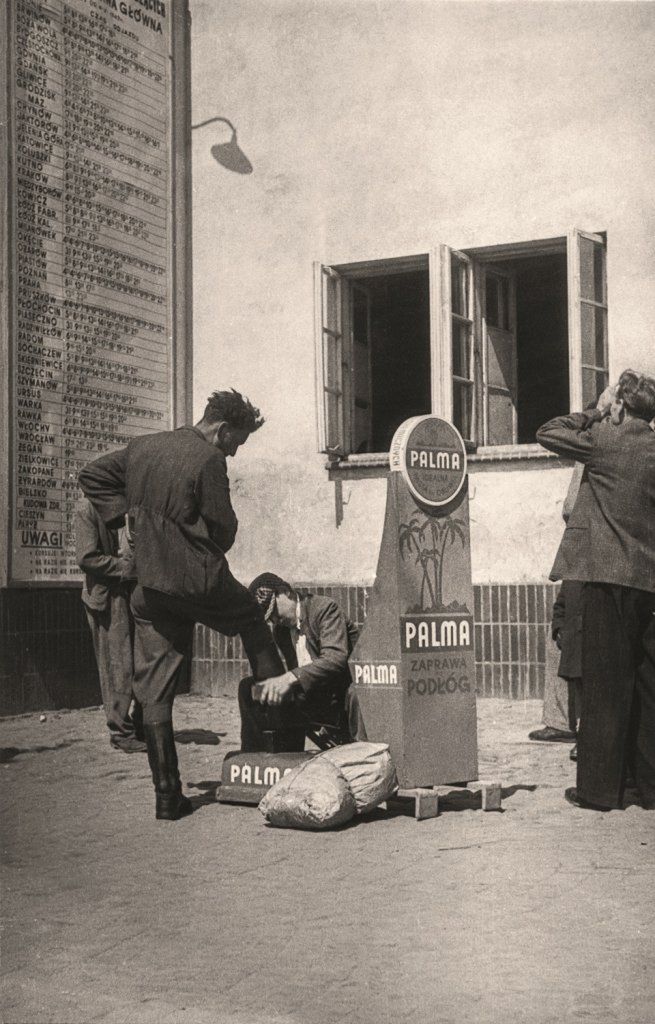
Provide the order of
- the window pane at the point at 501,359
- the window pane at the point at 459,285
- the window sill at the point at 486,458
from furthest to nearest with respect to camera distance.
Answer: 1. the window pane at the point at 501,359
2. the window pane at the point at 459,285
3. the window sill at the point at 486,458

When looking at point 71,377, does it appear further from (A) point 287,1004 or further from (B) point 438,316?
A: (A) point 287,1004

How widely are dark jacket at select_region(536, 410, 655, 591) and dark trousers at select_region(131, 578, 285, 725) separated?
1591 mm

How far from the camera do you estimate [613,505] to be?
6895mm

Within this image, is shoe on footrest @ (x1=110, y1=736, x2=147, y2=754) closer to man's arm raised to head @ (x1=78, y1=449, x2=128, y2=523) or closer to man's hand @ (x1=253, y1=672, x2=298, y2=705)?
man's hand @ (x1=253, y1=672, x2=298, y2=705)

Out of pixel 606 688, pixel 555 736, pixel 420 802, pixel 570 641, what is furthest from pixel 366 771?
pixel 555 736

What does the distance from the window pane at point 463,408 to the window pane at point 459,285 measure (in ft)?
1.91

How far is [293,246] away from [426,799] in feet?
21.3

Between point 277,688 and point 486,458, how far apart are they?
15.6ft

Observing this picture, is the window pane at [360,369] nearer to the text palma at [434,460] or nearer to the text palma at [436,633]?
the text palma at [434,460]

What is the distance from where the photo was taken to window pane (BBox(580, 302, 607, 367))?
10.5 m

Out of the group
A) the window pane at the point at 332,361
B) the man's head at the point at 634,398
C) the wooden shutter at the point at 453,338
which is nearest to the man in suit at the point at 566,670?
the man's head at the point at 634,398

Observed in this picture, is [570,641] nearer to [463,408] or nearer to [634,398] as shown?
[634,398]

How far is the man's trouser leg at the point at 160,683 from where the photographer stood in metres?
6.56

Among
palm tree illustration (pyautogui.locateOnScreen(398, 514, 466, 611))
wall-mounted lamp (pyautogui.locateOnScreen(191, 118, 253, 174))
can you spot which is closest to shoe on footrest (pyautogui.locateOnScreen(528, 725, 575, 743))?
palm tree illustration (pyautogui.locateOnScreen(398, 514, 466, 611))
